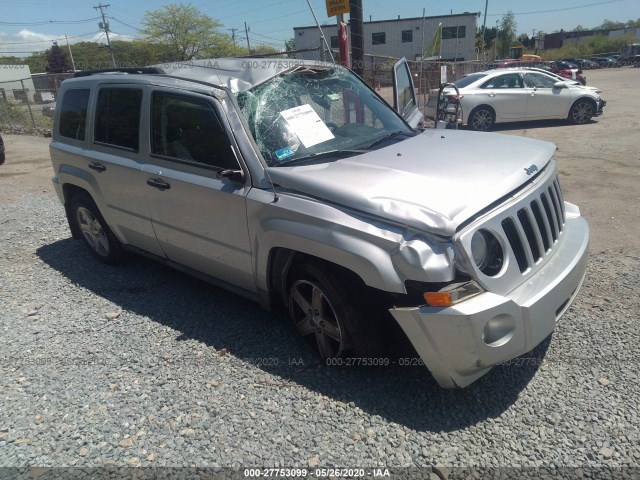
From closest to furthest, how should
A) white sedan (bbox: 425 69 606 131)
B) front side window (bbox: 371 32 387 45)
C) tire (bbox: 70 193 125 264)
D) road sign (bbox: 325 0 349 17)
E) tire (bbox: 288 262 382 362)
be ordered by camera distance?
tire (bbox: 288 262 382 362), tire (bbox: 70 193 125 264), road sign (bbox: 325 0 349 17), white sedan (bbox: 425 69 606 131), front side window (bbox: 371 32 387 45)

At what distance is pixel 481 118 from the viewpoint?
12586 mm

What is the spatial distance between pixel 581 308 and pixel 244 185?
8.98ft

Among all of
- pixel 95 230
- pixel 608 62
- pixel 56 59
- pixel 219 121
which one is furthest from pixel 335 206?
pixel 56 59

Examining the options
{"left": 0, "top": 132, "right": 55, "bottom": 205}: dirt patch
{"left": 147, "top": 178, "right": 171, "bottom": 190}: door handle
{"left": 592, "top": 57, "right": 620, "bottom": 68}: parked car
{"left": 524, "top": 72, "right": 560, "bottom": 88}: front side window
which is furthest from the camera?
{"left": 592, "top": 57, "right": 620, "bottom": 68}: parked car

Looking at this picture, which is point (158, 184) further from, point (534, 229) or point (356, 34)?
point (356, 34)

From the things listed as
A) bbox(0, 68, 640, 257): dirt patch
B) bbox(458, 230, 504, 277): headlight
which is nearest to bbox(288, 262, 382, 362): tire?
bbox(458, 230, 504, 277): headlight

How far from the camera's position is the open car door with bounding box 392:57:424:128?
481cm

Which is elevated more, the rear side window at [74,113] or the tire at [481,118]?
the rear side window at [74,113]

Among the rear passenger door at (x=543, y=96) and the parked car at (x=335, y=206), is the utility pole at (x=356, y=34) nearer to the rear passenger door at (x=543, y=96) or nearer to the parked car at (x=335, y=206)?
the parked car at (x=335, y=206)

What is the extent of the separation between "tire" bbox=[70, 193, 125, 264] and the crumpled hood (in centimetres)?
254

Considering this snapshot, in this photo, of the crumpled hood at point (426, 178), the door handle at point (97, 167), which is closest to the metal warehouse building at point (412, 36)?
the door handle at point (97, 167)

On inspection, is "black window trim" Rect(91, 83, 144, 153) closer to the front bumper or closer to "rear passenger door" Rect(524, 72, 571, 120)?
the front bumper

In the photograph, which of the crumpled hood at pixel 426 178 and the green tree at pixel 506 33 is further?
the green tree at pixel 506 33

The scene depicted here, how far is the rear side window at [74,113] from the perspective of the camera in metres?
4.56
